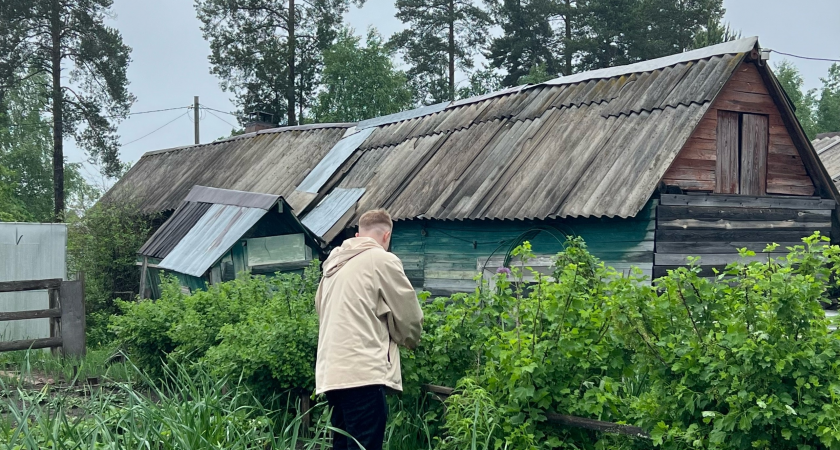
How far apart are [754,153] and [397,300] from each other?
8767mm

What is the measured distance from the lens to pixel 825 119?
48.5m

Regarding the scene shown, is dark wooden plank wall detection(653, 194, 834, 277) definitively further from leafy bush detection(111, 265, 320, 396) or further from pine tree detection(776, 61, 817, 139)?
pine tree detection(776, 61, 817, 139)

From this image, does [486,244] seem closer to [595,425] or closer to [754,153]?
[754,153]

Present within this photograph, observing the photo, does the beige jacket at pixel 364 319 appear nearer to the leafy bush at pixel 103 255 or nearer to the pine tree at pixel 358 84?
the leafy bush at pixel 103 255

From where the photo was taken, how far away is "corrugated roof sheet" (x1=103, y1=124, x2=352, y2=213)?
1805cm

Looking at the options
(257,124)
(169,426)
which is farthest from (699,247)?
(257,124)

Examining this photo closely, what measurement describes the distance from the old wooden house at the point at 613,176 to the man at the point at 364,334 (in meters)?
5.67

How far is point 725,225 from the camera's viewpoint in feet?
34.4

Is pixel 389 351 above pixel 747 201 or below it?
below

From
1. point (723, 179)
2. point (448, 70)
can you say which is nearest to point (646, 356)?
point (723, 179)

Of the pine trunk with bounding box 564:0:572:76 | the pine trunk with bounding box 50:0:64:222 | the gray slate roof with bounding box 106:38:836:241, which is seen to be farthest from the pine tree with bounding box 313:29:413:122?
the gray slate roof with bounding box 106:38:836:241

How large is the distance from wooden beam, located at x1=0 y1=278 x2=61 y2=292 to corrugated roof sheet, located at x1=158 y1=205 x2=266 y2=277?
234cm

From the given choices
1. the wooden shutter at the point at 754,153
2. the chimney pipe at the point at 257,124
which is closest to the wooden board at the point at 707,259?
the wooden shutter at the point at 754,153

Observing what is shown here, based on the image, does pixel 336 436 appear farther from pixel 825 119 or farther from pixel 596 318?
pixel 825 119
